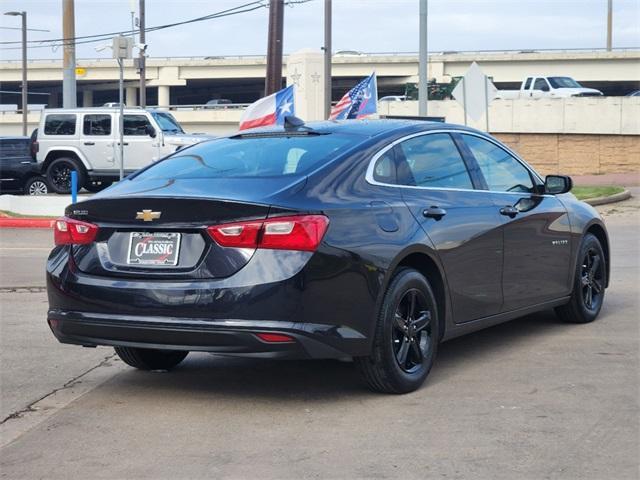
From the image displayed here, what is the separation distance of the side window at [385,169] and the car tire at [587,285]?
2406 millimetres

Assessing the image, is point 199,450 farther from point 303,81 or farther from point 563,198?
point 303,81

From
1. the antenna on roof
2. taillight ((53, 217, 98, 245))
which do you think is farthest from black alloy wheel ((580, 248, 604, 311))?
taillight ((53, 217, 98, 245))

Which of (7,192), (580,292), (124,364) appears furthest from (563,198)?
(7,192)

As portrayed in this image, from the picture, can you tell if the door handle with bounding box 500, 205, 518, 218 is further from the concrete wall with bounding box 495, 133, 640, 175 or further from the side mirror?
the concrete wall with bounding box 495, 133, 640, 175

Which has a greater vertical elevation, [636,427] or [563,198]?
[563,198]

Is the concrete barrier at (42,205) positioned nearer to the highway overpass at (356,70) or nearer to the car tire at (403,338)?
the car tire at (403,338)

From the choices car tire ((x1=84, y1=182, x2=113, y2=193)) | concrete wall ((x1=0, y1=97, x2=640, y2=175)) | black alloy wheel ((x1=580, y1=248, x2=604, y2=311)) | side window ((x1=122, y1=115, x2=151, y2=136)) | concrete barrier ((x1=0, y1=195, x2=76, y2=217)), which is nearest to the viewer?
black alloy wheel ((x1=580, y1=248, x2=604, y2=311))

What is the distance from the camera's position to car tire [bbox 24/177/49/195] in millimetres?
25266

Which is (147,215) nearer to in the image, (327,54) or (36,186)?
(36,186)

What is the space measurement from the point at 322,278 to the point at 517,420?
1.27 m

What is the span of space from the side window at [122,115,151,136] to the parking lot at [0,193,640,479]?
55.4 ft

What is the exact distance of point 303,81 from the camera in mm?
33219

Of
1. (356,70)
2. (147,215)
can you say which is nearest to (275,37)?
(147,215)

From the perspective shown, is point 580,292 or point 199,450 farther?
point 580,292
